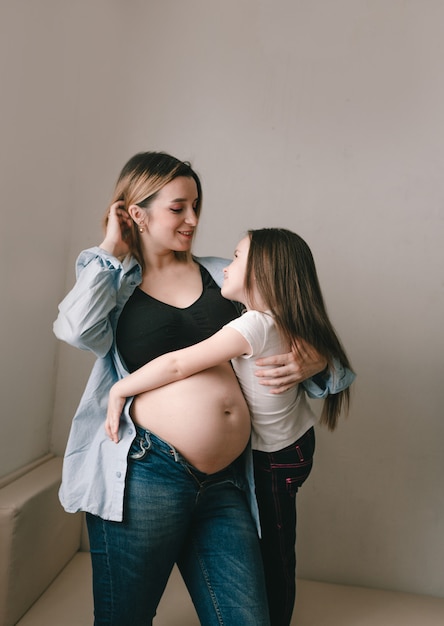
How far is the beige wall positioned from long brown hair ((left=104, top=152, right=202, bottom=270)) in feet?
2.03

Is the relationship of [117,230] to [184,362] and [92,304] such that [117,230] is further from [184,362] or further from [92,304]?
[184,362]

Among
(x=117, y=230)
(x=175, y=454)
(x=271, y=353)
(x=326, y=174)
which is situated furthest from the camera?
(x=326, y=174)

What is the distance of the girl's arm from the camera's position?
136 centimetres

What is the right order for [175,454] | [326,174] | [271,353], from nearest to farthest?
[175,454]
[271,353]
[326,174]

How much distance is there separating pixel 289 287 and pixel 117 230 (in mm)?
484

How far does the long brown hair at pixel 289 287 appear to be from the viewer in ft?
4.73

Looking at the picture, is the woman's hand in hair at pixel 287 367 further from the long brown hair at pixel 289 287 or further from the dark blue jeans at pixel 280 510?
→ the dark blue jeans at pixel 280 510

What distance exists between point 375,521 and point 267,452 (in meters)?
0.93

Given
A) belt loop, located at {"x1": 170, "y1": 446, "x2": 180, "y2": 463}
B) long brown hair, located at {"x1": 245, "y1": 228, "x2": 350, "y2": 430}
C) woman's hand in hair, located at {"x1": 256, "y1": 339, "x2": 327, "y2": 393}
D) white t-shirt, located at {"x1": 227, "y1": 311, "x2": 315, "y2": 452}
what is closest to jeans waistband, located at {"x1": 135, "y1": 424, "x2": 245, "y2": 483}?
belt loop, located at {"x1": 170, "y1": 446, "x2": 180, "y2": 463}

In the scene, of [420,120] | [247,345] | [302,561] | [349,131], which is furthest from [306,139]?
[302,561]

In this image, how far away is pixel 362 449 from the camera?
2.24m

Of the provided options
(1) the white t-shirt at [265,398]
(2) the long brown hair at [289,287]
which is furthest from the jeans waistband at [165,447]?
(2) the long brown hair at [289,287]

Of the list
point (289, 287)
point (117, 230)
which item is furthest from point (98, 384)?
Result: point (289, 287)

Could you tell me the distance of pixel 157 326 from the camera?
1485mm
